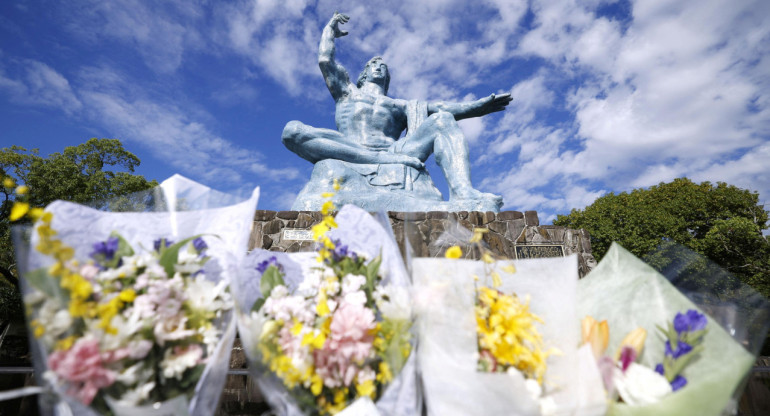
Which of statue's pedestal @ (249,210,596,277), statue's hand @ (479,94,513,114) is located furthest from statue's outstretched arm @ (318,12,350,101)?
statue's pedestal @ (249,210,596,277)

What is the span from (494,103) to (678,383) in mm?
6263

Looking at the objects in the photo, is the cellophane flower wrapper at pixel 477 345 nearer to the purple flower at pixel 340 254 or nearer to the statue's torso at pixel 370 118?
the purple flower at pixel 340 254

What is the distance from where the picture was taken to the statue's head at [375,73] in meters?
8.16

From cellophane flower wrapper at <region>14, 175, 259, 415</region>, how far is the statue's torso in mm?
5986

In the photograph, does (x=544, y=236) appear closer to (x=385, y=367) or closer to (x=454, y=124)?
(x=454, y=124)

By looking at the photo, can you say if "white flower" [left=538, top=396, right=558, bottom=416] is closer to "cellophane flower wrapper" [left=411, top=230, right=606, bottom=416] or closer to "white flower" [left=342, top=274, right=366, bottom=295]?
"cellophane flower wrapper" [left=411, top=230, right=606, bottom=416]

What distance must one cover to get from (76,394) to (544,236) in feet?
16.7

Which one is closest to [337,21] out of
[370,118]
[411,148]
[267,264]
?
[370,118]

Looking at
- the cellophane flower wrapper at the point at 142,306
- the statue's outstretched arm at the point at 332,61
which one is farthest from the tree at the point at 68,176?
the cellophane flower wrapper at the point at 142,306

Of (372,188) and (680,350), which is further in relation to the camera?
(372,188)

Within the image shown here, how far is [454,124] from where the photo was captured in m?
6.55

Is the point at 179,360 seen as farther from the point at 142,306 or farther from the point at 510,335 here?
the point at 510,335

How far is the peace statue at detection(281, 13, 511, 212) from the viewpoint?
6188 millimetres

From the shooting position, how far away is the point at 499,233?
5.28 meters
